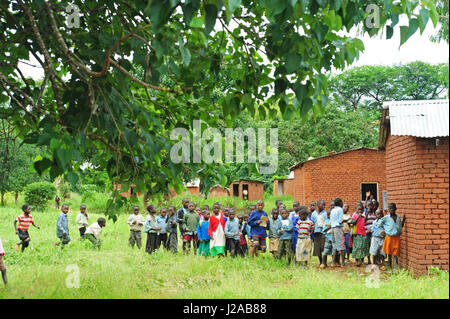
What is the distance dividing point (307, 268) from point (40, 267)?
5753 millimetres

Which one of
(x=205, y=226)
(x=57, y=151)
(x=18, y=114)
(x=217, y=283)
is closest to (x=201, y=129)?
(x=57, y=151)

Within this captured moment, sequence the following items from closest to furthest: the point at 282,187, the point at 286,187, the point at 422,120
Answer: the point at 422,120 → the point at 286,187 → the point at 282,187

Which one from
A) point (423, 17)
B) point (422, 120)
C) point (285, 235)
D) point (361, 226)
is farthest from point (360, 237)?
point (423, 17)

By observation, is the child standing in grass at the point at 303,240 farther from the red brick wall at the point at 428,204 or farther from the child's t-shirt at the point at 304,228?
the red brick wall at the point at 428,204

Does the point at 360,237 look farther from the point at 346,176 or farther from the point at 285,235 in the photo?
the point at 346,176

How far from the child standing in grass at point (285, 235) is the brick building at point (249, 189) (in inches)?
1004

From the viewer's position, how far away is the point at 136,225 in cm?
1358

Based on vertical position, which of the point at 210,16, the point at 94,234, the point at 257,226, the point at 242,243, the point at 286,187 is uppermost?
→ the point at 210,16

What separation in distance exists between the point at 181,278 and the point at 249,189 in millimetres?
29068

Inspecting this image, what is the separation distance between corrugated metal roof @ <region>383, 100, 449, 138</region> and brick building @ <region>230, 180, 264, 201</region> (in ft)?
93.8

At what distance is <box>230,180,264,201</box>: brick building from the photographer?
37.8 metres

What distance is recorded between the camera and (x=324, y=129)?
31.9 m

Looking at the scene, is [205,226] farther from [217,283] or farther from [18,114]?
[18,114]

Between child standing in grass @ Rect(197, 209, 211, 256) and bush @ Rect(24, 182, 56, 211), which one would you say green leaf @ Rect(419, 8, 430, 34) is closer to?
child standing in grass @ Rect(197, 209, 211, 256)
